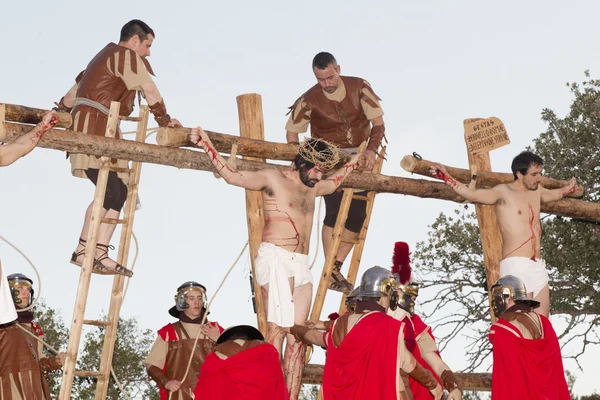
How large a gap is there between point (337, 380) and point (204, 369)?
4.25 feet

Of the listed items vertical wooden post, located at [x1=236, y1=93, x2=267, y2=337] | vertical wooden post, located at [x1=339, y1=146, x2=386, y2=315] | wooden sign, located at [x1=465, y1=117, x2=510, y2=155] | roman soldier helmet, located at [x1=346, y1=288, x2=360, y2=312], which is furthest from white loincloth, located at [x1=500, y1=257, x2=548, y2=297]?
roman soldier helmet, located at [x1=346, y1=288, x2=360, y2=312]

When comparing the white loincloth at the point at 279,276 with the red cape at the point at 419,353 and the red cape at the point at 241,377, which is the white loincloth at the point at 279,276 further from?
the red cape at the point at 419,353

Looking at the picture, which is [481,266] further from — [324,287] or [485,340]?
[324,287]

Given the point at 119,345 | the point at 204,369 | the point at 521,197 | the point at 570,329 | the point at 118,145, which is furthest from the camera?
the point at 119,345

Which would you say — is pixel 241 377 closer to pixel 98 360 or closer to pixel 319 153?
pixel 319 153

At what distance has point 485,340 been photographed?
71.2 feet

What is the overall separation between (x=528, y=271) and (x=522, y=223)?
1.80 feet

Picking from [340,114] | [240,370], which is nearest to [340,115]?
[340,114]

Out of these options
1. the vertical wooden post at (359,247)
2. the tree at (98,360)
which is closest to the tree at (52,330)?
the tree at (98,360)

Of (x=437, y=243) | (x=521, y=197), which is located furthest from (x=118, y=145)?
(x=437, y=243)

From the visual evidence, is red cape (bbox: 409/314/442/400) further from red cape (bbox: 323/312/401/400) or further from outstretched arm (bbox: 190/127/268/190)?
outstretched arm (bbox: 190/127/268/190)

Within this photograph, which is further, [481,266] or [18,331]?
[481,266]

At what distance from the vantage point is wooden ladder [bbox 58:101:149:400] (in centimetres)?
1038

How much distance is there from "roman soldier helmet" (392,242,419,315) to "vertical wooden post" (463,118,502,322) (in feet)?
9.73
